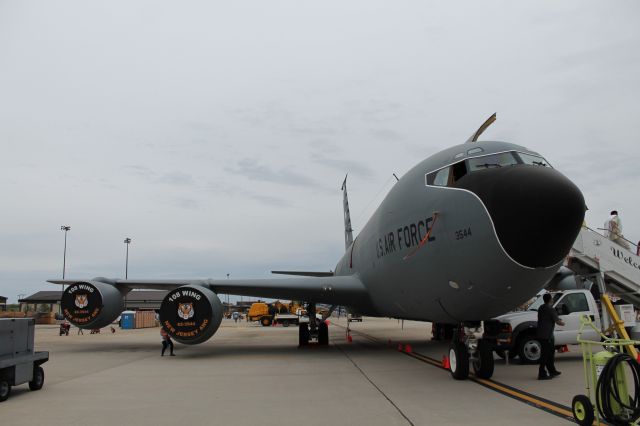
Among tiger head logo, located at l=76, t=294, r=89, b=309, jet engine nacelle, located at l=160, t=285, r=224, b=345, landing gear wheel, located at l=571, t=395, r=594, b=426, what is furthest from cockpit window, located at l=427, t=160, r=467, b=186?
tiger head logo, located at l=76, t=294, r=89, b=309

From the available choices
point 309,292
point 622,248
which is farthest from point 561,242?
point 309,292

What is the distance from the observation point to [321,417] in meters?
6.12

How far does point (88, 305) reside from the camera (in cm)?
1554

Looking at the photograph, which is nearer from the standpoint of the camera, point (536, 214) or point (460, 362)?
point (536, 214)

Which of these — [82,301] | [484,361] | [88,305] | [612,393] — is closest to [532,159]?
[484,361]

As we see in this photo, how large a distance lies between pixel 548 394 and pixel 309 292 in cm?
816

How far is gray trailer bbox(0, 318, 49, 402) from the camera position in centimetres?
764

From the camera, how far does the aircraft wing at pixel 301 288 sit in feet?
46.9

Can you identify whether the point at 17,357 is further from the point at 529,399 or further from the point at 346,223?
the point at 346,223

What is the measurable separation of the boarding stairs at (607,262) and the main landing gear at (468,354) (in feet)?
14.4

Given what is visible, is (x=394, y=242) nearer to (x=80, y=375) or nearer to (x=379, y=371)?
(x=379, y=371)

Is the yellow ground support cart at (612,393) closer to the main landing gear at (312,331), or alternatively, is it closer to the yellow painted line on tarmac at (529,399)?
the yellow painted line on tarmac at (529,399)

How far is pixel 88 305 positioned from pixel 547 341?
13.2m

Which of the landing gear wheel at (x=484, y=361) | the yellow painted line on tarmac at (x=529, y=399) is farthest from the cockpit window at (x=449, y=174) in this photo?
the yellow painted line on tarmac at (x=529, y=399)
